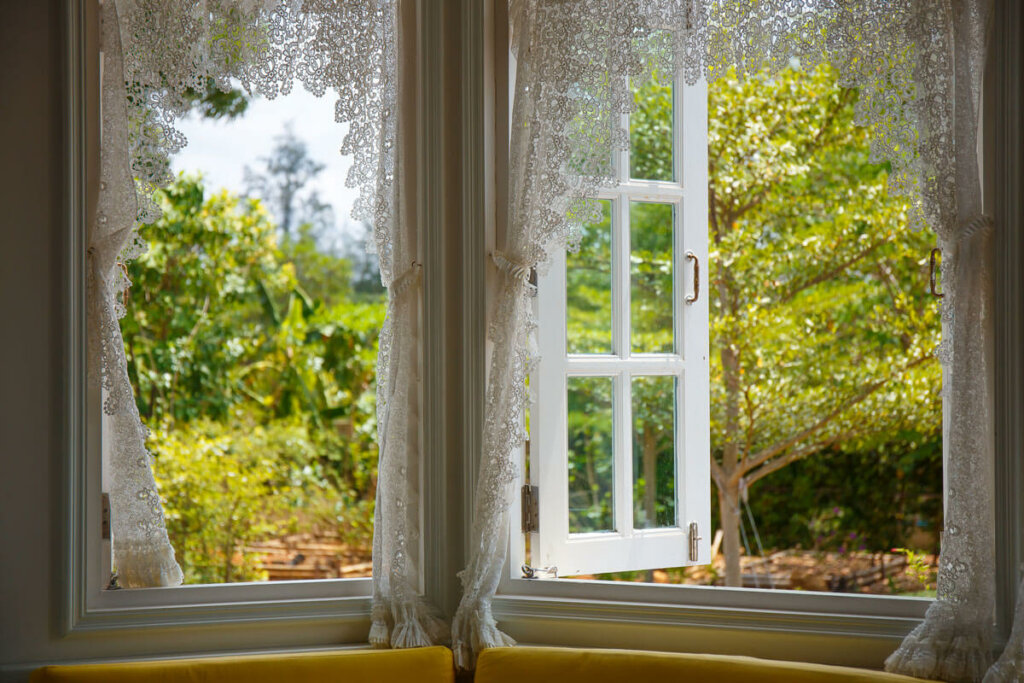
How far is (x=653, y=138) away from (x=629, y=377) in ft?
2.89

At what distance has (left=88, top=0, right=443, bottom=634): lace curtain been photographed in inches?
76.8

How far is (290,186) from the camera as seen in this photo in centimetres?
533

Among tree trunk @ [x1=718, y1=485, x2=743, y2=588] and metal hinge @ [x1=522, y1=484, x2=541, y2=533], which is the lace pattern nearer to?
metal hinge @ [x1=522, y1=484, x2=541, y2=533]

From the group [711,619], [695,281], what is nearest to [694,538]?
[711,619]

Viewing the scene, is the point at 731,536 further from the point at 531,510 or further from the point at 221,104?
the point at 221,104

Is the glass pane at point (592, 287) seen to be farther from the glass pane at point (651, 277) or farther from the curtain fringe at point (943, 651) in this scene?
the curtain fringe at point (943, 651)

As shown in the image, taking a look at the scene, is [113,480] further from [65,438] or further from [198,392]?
[198,392]

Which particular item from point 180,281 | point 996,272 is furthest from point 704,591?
point 180,281

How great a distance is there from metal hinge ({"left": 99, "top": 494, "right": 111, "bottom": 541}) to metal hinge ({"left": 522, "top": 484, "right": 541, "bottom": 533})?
995 mm

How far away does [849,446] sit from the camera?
14.1 feet

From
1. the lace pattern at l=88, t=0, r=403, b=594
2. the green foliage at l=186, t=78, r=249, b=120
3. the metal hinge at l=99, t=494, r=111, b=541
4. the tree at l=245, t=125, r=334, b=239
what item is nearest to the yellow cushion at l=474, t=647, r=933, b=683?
the lace pattern at l=88, t=0, r=403, b=594

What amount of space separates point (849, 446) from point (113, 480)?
11.7ft

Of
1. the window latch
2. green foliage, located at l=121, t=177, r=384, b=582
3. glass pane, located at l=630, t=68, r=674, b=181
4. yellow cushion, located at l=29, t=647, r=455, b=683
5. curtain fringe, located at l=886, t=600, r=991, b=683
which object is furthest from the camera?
green foliage, located at l=121, t=177, r=384, b=582

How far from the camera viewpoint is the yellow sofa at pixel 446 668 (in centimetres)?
170
